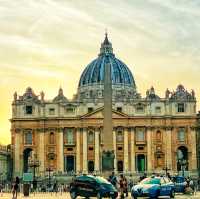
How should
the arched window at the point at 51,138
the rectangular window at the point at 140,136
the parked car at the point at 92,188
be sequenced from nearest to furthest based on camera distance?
the parked car at the point at 92,188
the arched window at the point at 51,138
the rectangular window at the point at 140,136

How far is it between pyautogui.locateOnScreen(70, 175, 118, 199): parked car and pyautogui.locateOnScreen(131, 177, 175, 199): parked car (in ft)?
4.54

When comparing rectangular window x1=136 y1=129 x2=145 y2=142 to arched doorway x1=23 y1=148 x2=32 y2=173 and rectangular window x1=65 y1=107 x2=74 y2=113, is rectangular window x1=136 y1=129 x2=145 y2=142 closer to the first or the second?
rectangular window x1=65 y1=107 x2=74 y2=113

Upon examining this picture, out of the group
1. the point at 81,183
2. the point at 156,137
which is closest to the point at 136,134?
the point at 156,137

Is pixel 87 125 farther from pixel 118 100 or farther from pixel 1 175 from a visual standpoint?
pixel 1 175

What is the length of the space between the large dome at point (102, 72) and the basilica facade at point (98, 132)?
1707 cm

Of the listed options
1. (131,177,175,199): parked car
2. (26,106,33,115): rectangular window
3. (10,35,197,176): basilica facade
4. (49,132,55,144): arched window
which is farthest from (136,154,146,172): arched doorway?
(131,177,175,199): parked car

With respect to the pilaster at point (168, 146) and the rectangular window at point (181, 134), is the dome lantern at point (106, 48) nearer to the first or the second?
the pilaster at point (168, 146)

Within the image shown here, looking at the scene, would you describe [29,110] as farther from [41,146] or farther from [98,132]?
[98,132]

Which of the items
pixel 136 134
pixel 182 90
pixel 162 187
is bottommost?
pixel 162 187

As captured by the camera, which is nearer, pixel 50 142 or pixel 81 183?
pixel 81 183

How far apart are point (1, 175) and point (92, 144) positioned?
55.6ft

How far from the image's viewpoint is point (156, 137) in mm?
112438

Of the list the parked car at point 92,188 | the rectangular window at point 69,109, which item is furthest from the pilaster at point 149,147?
the parked car at point 92,188

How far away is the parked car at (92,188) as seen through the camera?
41.2 meters
